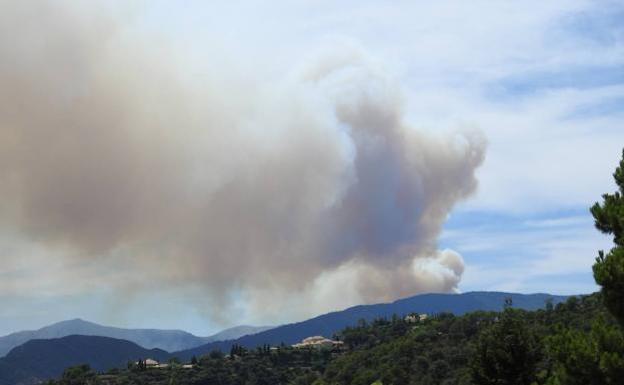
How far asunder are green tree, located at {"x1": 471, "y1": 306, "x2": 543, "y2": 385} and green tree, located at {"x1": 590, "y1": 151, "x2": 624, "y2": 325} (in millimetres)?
24357

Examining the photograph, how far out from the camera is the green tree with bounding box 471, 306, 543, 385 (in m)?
59.8

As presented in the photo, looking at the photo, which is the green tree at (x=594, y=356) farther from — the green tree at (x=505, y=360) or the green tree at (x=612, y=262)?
the green tree at (x=505, y=360)

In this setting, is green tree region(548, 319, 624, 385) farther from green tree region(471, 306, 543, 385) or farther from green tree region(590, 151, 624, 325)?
green tree region(471, 306, 543, 385)

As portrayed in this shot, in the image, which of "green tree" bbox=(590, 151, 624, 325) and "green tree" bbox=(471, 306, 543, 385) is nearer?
"green tree" bbox=(590, 151, 624, 325)

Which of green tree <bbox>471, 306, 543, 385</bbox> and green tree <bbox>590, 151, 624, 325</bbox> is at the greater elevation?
green tree <bbox>590, 151, 624, 325</bbox>

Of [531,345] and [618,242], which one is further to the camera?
[531,345]

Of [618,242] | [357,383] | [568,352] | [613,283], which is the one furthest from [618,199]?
[357,383]

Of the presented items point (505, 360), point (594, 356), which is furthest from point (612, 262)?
point (505, 360)

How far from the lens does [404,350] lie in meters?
200

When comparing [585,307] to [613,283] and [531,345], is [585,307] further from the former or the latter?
[613,283]

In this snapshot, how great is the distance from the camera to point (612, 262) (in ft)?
111

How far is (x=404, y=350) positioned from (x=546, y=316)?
134 feet

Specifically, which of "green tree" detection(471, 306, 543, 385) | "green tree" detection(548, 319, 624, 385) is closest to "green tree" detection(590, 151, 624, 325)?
"green tree" detection(548, 319, 624, 385)

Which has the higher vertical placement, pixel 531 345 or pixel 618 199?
pixel 618 199
